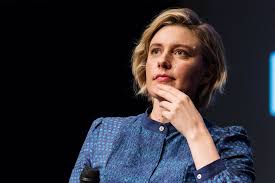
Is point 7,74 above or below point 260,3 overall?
below

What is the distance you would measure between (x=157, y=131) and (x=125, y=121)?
128 mm

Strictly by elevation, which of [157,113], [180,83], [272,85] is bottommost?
[272,85]

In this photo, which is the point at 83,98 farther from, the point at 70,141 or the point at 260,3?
the point at 260,3

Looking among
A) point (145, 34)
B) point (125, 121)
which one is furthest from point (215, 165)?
point (145, 34)

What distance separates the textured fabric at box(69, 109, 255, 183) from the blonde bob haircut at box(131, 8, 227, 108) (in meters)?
0.16

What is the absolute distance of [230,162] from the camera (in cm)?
142

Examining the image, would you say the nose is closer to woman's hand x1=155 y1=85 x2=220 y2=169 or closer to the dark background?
woman's hand x1=155 y1=85 x2=220 y2=169

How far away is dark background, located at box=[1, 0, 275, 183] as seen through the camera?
107 inches

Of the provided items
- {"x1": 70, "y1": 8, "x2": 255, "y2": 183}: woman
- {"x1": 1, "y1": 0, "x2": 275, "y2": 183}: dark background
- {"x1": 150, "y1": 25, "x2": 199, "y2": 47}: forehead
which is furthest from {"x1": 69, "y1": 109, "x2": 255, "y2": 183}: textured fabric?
{"x1": 1, "y1": 0, "x2": 275, "y2": 183}: dark background

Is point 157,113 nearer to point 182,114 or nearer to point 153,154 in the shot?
point 153,154

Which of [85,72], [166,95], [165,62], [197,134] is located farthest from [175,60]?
[85,72]

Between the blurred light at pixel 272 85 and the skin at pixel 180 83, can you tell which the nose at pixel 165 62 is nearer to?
the skin at pixel 180 83

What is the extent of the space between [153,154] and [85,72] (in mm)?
1445

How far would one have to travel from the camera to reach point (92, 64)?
115 inches
